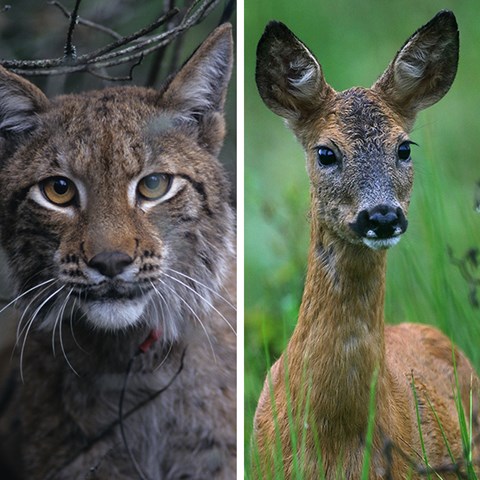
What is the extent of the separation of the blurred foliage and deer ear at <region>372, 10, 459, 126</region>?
60cm

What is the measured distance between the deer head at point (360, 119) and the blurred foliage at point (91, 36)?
39cm

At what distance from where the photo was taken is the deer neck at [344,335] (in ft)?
10.1

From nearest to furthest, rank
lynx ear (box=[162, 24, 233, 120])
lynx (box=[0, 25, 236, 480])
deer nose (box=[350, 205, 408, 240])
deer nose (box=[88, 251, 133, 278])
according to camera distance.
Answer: deer nose (box=[350, 205, 408, 240])
deer nose (box=[88, 251, 133, 278])
lynx (box=[0, 25, 236, 480])
lynx ear (box=[162, 24, 233, 120])

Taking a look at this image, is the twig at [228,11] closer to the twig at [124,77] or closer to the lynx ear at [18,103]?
the twig at [124,77]

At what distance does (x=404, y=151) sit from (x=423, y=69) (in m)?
0.26

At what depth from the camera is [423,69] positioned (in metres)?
3.14

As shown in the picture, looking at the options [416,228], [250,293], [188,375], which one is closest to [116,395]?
[188,375]

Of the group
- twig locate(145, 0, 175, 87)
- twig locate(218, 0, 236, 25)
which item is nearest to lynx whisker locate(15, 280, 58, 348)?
twig locate(145, 0, 175, 87)

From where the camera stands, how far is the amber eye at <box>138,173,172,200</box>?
3334 millimetres

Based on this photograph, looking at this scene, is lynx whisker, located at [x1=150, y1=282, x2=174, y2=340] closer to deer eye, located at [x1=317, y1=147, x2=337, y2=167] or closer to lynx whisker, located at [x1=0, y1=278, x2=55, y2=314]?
lynx whisker, located at [x1=0, y1=278, x2=55, y2=314]

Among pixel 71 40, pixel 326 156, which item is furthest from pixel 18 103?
pixel 326 156

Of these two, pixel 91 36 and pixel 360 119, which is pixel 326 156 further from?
pixel 91 36

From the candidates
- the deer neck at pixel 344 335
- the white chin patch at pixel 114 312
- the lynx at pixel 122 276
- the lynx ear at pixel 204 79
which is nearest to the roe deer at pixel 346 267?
the deer neck at pixel 344 335

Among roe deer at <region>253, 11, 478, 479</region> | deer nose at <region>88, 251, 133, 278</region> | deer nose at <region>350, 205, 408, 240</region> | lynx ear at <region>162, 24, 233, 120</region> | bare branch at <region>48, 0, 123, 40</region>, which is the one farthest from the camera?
bare branch at <region>48, 0, 123, 40</region>
